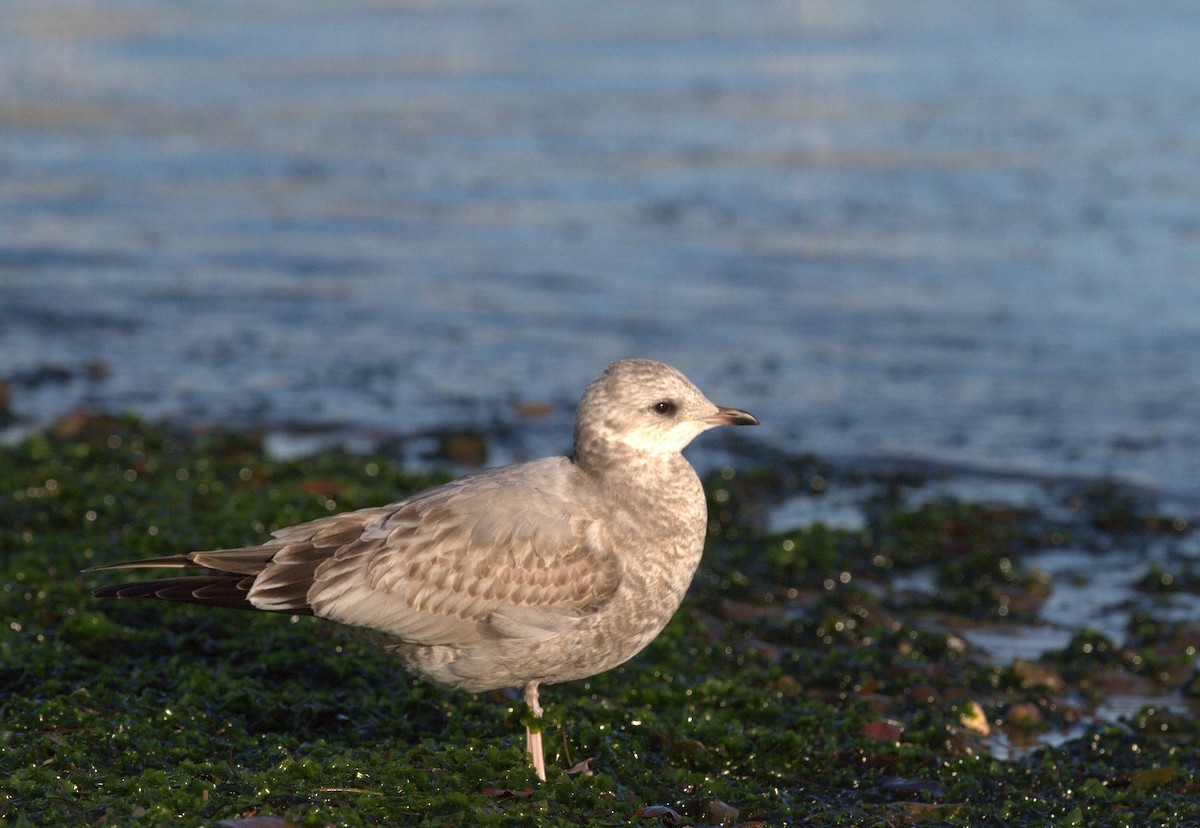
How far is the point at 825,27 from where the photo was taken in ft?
77.6

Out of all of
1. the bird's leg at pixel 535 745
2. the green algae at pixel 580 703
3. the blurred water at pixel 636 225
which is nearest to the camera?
the green algae at pixel 580 703

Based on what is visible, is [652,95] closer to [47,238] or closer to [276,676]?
[47,238]

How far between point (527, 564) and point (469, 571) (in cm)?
20

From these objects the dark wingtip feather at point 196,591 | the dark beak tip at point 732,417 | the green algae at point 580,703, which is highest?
the dark beak tip at point 732,417

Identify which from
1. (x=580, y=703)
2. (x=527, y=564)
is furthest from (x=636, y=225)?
(x=527, y=564)

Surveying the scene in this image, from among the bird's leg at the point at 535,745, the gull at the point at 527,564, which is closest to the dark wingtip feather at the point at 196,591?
the gull at the point at 527,564

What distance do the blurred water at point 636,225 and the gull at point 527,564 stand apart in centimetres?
471

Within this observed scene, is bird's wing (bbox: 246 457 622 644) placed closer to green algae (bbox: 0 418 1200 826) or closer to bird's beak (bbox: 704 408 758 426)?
green algae (bbox: 0 418 1200 826)

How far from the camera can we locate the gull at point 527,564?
16.9 ft

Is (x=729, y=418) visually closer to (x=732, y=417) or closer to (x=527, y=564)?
(x=732, y=417)

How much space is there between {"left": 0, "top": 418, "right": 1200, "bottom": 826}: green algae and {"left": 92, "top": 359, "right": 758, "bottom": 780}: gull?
1.15 ft

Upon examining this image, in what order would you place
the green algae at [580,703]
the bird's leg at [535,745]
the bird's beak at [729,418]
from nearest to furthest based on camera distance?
the green algae at [580,703] < the bird's leg at [535,745] < the bird's beak at [729,418]

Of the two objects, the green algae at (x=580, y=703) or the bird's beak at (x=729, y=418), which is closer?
the green algae at (x=580, y=703)

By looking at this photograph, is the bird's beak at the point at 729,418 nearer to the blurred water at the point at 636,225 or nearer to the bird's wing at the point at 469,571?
the bird's wing at the point at 469,571
